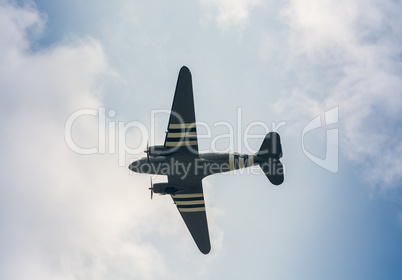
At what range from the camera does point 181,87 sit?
1451 inches

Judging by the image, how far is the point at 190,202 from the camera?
41844 millimetres

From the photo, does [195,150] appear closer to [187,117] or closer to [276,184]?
[187,117]

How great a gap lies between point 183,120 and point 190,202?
793 centimetres

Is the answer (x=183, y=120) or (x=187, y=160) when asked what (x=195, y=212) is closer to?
(x=187, y=160)

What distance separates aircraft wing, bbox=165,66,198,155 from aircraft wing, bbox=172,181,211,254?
442cm

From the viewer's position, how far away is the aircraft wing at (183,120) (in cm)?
3681

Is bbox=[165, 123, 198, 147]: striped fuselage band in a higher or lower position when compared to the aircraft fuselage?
higher

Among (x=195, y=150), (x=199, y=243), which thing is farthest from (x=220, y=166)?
(x=199, y=243)

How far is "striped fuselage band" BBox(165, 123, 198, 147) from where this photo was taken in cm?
3781

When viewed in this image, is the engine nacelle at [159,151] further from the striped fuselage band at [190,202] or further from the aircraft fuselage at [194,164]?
the striped fuselage band at [190,202]

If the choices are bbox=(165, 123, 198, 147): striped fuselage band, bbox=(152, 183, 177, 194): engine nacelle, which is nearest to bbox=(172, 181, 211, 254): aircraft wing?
bbox=(152, 183, 177, 194): engine nacelle

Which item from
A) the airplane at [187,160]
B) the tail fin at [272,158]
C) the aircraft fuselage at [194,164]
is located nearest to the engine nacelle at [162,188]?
the airplane at [187,160]

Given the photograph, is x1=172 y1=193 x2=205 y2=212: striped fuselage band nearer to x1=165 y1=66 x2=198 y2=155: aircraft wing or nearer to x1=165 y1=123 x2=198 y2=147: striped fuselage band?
x1=165 y1=66 x2=198 y2=155: aircraft wing

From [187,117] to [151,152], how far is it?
12.9ft
